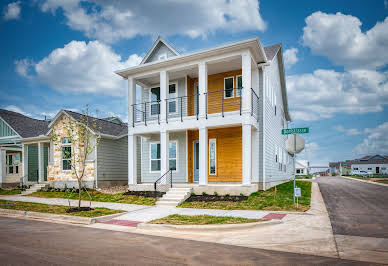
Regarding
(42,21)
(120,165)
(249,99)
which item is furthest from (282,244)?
(42,21)

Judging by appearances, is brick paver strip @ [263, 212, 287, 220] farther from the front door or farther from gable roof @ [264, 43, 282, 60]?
gable roof @ [264, 43, 282, 60]

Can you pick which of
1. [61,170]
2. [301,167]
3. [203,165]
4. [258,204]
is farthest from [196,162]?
[301,167]

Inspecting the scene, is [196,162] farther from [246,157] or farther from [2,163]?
[2,163]

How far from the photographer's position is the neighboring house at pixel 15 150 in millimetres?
24203

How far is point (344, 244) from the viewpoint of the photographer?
6145 millimetres

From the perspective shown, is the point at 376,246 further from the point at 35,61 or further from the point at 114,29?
the point at 35,61

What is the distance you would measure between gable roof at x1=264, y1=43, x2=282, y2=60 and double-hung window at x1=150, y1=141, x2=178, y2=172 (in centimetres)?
871

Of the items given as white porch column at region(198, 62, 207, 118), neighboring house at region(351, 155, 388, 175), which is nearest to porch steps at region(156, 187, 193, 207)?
white porch column at region(198, 62, 207, 118)

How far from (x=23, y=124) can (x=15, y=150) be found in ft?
8.23

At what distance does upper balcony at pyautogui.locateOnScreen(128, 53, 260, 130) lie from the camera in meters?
14.2

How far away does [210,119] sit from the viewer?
48.1 ft

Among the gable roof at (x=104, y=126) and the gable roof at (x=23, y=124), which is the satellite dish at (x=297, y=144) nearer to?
the gable roof at (x=104, y=126)

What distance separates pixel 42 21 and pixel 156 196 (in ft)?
70.8

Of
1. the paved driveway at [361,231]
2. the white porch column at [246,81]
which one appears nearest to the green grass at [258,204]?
the paved driveway at [361,231]
